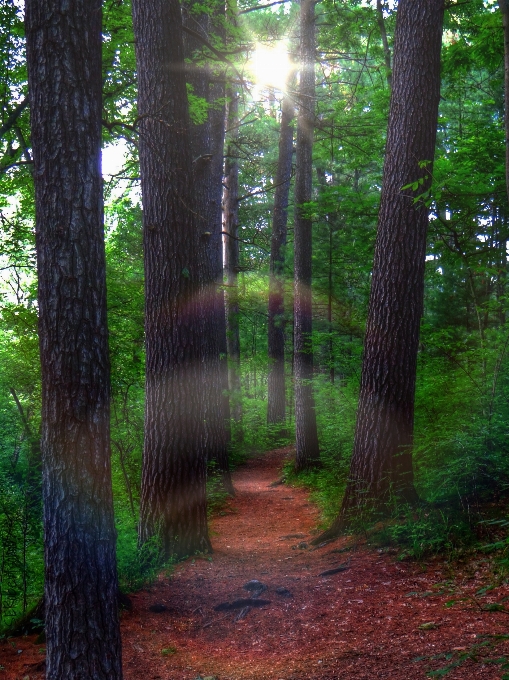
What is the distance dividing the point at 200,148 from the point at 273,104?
12.5 metres

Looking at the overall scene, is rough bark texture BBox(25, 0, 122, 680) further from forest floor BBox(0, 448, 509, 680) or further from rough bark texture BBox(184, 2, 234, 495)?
rough bark texture BBox(184, 2, 234, 495)

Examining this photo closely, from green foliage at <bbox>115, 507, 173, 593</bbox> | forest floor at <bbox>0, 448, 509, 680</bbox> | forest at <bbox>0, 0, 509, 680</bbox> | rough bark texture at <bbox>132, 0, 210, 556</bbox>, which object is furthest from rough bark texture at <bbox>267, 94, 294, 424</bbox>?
forest floor at <bbox>0, 448, 509, 680</bbox>

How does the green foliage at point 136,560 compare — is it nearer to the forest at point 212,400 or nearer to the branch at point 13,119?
the forest at point 212,400

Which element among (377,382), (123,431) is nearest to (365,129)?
(377,382)

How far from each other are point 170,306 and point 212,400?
5.51 m

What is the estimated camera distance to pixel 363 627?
477 cm

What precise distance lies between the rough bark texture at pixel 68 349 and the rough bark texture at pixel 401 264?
13.8 feet

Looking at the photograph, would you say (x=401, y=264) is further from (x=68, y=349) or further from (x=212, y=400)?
(x=212, y=400)

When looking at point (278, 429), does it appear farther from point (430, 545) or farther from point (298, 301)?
point (430, 545)

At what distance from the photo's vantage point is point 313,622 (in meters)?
5.16

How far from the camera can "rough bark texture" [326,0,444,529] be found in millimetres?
6883

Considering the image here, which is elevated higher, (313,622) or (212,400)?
(212,400)

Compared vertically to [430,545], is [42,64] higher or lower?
higher

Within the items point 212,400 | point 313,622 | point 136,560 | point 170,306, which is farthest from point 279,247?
point 313,622
